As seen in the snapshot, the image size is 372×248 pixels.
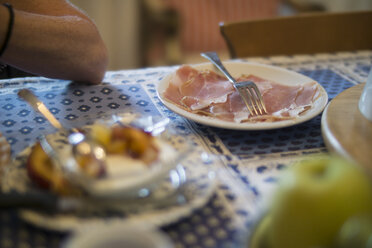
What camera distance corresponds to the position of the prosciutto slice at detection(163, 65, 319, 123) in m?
0.69

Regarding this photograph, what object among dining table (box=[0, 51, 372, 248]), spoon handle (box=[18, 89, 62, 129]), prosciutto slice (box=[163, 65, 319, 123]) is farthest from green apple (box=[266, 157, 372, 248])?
spoon handle (box=[18, 89, 62, 129])

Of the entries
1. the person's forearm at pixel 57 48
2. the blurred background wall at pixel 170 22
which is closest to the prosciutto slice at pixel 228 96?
the person's forearm at pixel 57 48

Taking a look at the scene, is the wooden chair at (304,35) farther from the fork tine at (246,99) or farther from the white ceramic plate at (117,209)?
the white ceramic plate at (117,209)

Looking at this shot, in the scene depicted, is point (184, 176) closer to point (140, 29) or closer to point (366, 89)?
point (366, 89)

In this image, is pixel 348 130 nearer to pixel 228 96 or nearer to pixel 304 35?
pixel 228 96

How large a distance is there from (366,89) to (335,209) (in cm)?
34

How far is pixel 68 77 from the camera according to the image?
2.75 feet

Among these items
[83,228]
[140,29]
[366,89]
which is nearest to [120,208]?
[83,228]

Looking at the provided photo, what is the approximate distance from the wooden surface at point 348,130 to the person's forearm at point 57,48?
484mm

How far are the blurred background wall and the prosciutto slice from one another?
1235mm

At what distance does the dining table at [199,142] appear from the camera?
0.43 meters

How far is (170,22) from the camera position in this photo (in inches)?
79.5

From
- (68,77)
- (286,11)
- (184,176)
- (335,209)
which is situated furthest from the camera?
(286,11)

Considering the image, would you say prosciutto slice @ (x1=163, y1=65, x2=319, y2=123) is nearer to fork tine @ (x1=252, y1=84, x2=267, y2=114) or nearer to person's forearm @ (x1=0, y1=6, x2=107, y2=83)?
fork tine @ (x1=252, y1=84, x2=267, y2=114)
